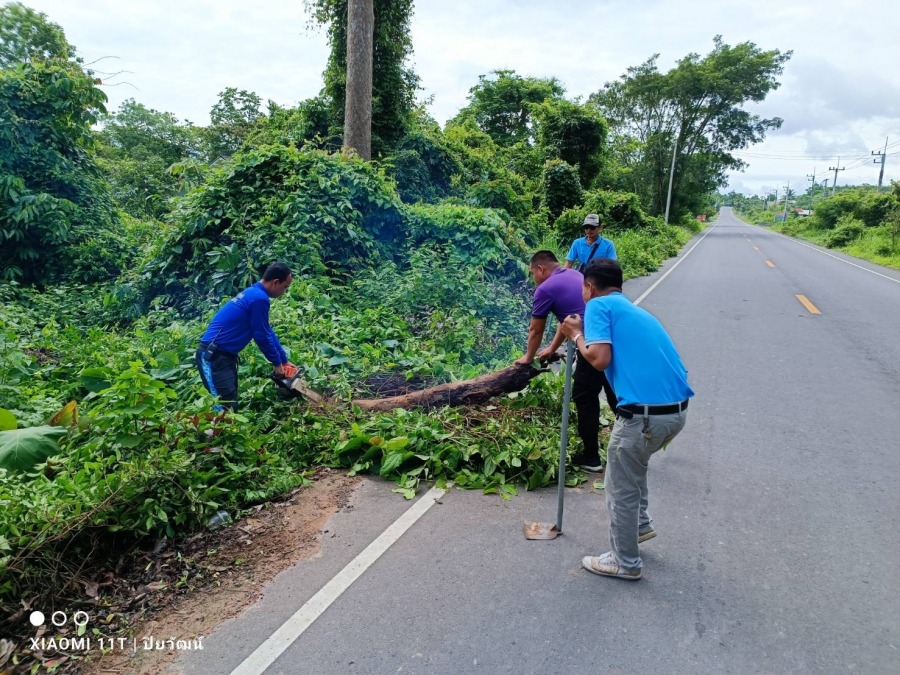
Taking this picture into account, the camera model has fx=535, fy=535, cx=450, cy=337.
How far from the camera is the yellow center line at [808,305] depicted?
11.1m

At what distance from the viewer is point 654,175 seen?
158 feet

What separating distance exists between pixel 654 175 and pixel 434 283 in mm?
46334

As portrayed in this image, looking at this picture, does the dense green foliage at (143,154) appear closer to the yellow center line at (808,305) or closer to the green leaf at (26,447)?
the green leaf at (26,447)

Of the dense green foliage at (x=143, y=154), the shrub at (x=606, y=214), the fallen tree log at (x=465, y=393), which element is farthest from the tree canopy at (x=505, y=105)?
the fallen tree log at (x=465, y=393)

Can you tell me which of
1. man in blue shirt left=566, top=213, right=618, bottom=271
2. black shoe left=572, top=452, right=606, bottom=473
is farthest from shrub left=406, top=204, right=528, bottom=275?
black shoe left=572, top=452, right=606, bottom=473

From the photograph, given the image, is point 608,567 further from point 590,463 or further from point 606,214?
point 606,214

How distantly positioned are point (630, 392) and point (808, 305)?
→ 36.7ft

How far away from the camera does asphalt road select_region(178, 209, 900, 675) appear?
8.32ft

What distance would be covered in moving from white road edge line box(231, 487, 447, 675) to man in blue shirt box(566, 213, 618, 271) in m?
4.30

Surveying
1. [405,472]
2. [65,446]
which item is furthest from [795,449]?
[65,446]

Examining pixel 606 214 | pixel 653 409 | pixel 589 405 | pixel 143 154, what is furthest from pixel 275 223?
pixel 143 154

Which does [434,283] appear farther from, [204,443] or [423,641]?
[423,641]

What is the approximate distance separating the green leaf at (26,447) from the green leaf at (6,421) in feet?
0.57

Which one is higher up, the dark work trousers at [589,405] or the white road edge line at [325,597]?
the dark work trousers at [589,405]
